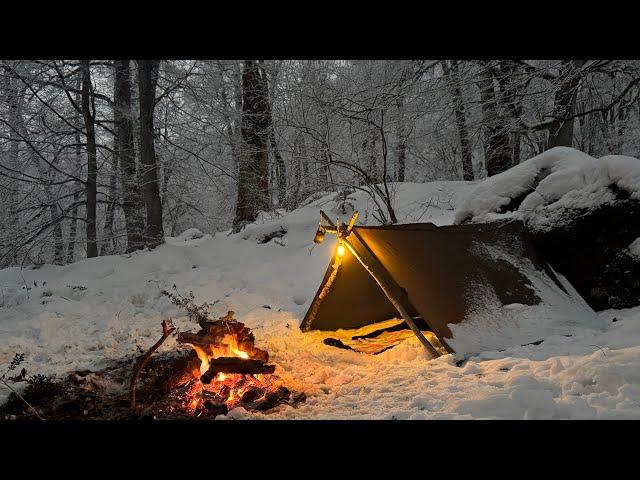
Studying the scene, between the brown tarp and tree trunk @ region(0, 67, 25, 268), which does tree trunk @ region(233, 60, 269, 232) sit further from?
the brown tarp

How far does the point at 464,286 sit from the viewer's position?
421cm

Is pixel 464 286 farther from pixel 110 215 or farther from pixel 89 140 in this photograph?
pixel 110 215

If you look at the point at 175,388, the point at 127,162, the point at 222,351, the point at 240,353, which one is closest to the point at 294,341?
the point at 240,353

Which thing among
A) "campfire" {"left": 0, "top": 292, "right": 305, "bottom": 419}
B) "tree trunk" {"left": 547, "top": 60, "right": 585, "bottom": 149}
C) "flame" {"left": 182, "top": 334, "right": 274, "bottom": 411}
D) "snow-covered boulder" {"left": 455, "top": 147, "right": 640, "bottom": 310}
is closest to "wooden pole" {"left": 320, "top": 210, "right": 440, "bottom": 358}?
"campfire" {"left": 0, "top": 292, "right": 305, "bottom": 419}

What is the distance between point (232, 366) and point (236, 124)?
299 inches

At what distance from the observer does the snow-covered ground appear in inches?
106

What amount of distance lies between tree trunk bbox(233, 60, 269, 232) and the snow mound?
503 centimetres

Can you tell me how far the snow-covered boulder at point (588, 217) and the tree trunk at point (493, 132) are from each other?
3.84 meters

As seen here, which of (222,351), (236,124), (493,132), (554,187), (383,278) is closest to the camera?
(222,351)

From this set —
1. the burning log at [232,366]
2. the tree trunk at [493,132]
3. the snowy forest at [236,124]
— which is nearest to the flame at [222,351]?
the burning log at [232,366]

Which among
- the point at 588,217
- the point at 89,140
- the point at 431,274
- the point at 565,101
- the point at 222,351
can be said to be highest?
the point at 89,140

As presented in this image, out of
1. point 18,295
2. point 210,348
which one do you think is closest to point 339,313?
point 210,348
